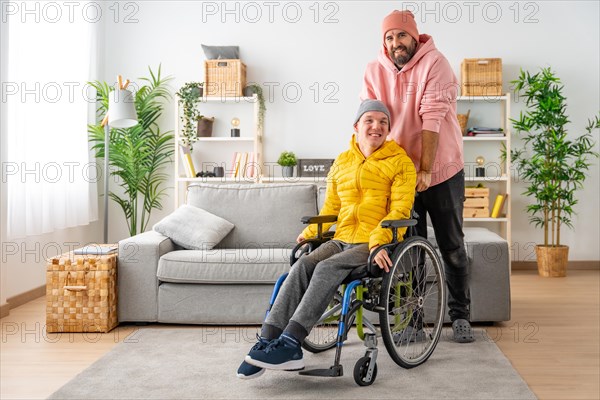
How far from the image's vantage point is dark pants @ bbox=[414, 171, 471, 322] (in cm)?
316

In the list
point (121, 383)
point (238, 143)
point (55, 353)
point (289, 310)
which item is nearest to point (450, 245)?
point (289, 310)

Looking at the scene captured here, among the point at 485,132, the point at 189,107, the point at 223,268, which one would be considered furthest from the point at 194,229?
the point at 485,132

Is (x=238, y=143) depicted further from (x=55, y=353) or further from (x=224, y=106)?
(x=55, y=353)

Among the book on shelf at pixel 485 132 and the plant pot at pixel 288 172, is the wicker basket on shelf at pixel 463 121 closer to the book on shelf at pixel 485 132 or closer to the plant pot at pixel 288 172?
the book on shelf at pixel 485 132

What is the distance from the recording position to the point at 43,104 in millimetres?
4770

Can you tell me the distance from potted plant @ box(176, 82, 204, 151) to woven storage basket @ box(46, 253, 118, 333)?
239 cm

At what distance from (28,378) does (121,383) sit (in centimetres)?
42

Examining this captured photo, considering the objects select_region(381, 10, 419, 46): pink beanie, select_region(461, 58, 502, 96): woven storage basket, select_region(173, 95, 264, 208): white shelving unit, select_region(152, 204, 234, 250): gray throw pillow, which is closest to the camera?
select_region(381, 10, 419, 46): pink beanie

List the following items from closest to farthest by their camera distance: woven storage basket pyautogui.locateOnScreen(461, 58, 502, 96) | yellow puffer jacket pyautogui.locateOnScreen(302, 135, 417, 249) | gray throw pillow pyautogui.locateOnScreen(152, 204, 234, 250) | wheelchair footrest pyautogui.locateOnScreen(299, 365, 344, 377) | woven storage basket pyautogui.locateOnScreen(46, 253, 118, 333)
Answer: wheelchair footrest pyautogui.locateOnScreen(299, 365, 344, 377)
yellow puffer jacket pyautogui.locateOnScreen(302, 135, 417, 249)
woven storage basket pyautogui.locateOnScreen(46, 253, 118, 333)
gray throw pillow pyautogui.locateOnScreen(152, 204, 234, 250)
woven storage basket pyautogui.locateOnScreen(461, 58, 502, 96)

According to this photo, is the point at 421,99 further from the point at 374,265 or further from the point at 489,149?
the point at 489,149

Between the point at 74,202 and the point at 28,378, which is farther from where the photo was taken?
the point at 74,202

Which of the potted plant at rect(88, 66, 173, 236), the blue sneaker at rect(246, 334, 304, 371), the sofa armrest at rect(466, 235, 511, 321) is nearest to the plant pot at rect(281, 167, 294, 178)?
the potted plant at rect(88, 66, 173, 236)

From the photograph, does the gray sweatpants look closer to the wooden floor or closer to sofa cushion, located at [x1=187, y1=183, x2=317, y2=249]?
the wooden floor

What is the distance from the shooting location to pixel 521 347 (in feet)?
10.7
